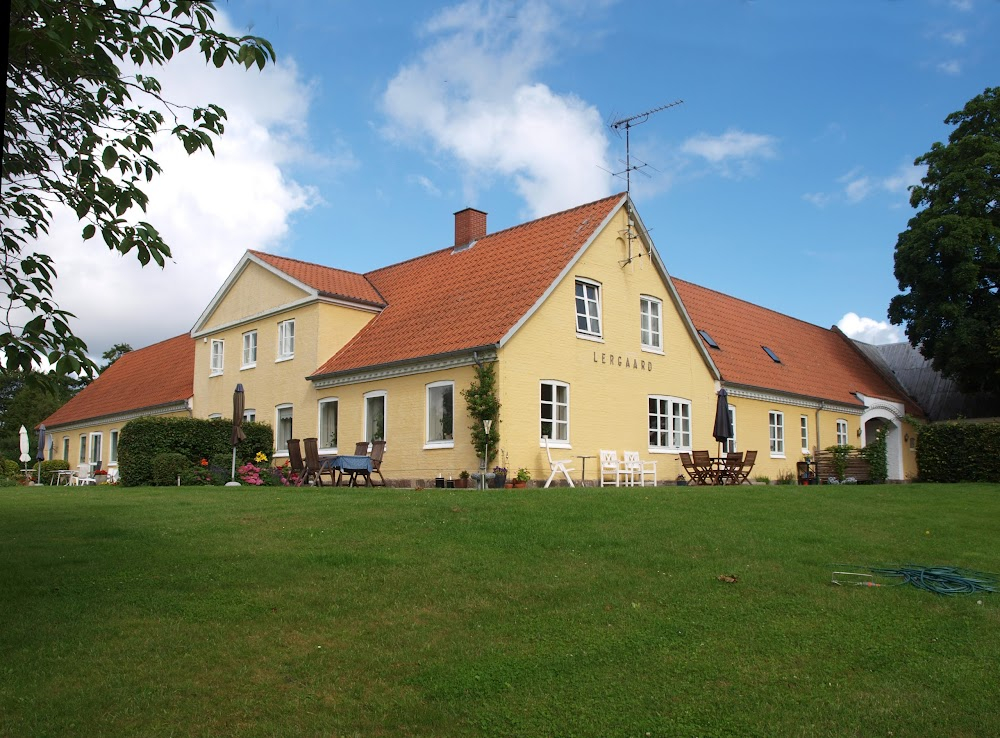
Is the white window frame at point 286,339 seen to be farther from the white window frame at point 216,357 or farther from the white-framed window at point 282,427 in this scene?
the white window frame at point 216,357

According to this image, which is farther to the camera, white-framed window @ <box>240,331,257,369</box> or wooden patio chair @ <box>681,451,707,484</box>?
white-framed window @ <box>240,331,257,369</box>

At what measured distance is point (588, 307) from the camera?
76.0 ft

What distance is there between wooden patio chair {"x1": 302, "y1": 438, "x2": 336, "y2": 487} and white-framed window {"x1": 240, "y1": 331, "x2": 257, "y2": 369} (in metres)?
7.98

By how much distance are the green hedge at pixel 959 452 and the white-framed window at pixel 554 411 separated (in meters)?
11.1

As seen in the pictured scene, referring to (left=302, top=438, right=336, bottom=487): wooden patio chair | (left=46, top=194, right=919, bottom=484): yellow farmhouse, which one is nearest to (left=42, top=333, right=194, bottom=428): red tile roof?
(left=46, top=194, right=919, bottom=484): yellow farmhouse

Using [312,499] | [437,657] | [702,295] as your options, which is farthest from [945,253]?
[437,657]

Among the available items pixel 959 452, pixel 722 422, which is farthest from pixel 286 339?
pixel 959 452

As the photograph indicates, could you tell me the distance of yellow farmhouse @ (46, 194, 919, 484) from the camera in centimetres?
2162

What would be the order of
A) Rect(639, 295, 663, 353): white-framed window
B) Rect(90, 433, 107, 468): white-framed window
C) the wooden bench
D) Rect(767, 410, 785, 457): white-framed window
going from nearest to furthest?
Rect(639, 295, 663, 353): white-framed window → the wooden bench → Rect(767, 410, 785, 457): white-framed window → Rect(90, 433, 107, 468): white-framed window

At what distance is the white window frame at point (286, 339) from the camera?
2762 centimetres

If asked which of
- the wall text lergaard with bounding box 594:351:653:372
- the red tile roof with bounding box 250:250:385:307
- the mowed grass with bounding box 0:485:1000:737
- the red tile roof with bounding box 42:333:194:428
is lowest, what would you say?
the mowed grass with bounding box 0:485:1000:737

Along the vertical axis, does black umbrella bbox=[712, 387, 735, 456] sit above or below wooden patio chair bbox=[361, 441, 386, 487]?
above

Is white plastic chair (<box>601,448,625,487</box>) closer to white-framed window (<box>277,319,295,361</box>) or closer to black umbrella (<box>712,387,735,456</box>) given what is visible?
black umbrella (<box>712,387,735,456</box>)

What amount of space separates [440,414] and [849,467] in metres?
13.4
